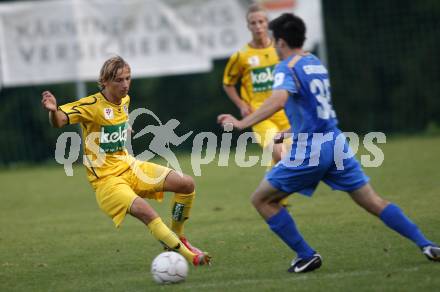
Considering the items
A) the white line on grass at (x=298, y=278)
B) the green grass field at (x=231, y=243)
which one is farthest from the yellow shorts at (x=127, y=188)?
the white line on grass at (x=298, y=278)

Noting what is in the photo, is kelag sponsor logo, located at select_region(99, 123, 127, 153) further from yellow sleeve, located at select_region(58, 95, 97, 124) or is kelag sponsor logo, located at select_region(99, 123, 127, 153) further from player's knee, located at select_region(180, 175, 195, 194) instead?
player's knee, located at select_region(180, 175, 195, 194)

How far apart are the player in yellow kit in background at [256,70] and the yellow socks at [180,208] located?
8.82ft

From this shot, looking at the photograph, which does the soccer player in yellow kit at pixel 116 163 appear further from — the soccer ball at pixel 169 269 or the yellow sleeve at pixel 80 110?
the soccer ball at pixel 169 269

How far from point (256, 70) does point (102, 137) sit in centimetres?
343

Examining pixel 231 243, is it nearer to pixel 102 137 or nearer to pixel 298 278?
pixel 102 137

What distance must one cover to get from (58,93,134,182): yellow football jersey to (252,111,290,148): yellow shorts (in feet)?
8.98

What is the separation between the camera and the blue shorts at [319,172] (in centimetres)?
578

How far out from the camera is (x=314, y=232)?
775 centimetres

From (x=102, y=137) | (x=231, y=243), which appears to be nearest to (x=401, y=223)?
(x=231, y=243)

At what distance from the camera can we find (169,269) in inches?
227

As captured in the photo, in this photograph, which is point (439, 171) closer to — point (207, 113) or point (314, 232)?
point (314, 232)

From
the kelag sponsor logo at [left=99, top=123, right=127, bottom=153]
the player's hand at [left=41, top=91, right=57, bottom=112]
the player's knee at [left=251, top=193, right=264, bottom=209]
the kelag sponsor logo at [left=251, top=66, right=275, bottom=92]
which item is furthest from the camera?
the kelag sponsor logo at [left=251, top=66, right=275, bottom=92]

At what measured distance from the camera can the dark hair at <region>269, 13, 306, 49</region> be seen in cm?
581

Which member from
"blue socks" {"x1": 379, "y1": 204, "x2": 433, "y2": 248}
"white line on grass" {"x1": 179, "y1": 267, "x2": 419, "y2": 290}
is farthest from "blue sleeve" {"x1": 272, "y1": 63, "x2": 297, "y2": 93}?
"white line on grass" {"x1": 179, "y1": 267, "x2": 419, "y2": 290}
